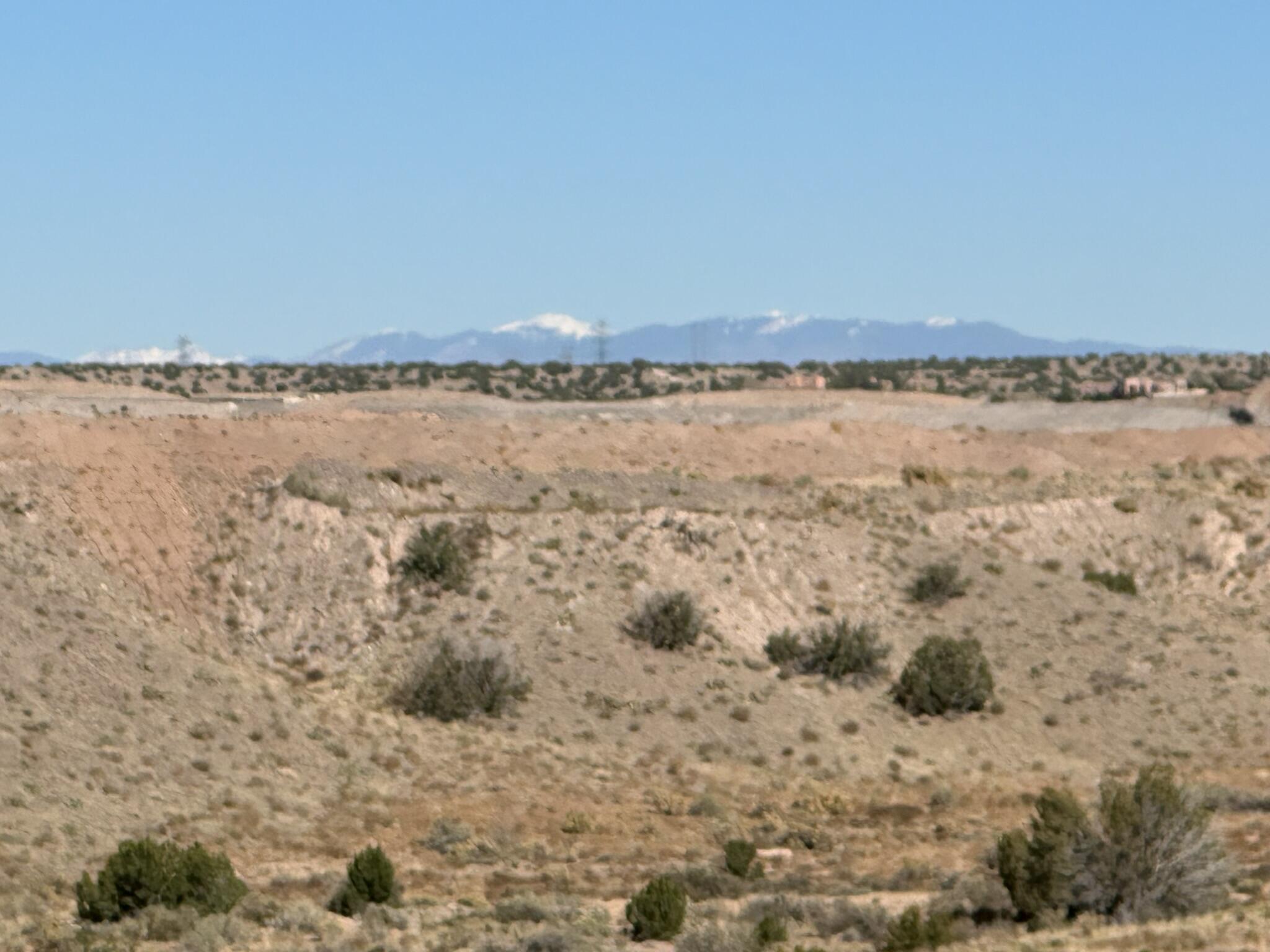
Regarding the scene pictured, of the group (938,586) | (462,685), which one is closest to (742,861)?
(462,685)

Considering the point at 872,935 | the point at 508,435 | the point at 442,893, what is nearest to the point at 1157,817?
the point at 872,935

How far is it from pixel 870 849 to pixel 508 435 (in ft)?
90.5

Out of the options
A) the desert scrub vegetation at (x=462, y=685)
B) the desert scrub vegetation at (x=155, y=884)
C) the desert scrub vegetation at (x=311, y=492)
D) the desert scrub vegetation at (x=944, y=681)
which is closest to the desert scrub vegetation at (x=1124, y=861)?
the desert scrub vegetation at (x=155, y=884)

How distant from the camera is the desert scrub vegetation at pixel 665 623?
40.2 m

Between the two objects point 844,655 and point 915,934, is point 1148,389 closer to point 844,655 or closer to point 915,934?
point 844,655

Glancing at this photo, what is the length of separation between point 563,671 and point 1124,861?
54.6 feet

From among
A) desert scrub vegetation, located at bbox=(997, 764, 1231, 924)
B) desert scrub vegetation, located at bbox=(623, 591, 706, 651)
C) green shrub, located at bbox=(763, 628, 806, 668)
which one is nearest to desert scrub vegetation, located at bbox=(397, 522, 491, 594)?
desert scrub vegetation, located at bbox=(623, 591, 706, 651)

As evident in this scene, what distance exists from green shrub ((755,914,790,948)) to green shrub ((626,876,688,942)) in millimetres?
1016

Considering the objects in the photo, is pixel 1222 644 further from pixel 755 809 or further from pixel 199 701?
pixel 199 701

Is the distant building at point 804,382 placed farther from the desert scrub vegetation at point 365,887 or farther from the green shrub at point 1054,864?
the desert scrub vegetation at point 365,887

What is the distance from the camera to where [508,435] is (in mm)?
55812

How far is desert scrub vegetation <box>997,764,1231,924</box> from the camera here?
77.6 ft

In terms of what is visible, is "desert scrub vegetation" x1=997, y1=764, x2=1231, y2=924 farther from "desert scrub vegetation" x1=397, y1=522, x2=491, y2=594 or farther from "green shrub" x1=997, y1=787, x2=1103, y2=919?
"desert scrub vegetation" x1=397, y1=522, x2=491, y2=594

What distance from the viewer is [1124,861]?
78.5 feet
